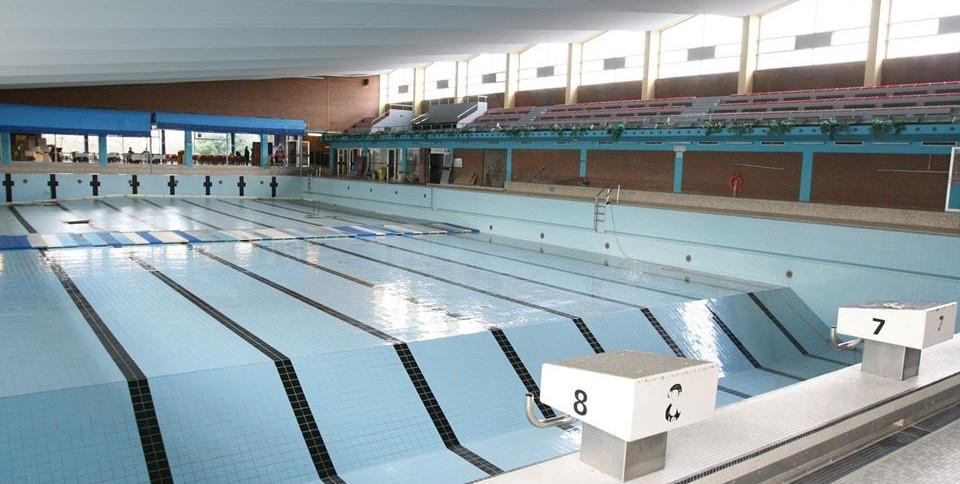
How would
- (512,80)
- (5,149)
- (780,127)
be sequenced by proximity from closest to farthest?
(780,127)
(5,149)
(512,80)

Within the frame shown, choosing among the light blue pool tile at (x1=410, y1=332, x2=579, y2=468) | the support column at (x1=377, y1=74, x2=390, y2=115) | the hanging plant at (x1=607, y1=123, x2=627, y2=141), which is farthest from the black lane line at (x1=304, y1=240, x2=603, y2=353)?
the support column at (x1=377, y1=74, x2=390, y2=115)

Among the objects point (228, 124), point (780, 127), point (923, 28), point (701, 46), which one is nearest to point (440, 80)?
point (228, 124)

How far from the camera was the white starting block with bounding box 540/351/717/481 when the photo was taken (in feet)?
4.63

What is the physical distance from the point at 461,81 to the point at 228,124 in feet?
26.4

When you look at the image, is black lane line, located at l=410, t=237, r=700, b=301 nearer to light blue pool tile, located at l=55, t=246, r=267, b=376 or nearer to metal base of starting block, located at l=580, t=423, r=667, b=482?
light blue pool tile, located at l=55, t=246, r=267, b=376

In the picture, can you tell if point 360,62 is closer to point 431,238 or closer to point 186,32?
point 431,238

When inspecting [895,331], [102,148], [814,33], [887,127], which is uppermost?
[814,33]

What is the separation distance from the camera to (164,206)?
17.3 meters

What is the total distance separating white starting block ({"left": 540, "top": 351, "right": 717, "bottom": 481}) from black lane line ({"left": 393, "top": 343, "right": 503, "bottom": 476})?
279cm

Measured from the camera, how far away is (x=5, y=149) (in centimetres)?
1808

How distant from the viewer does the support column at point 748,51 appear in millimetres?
14523

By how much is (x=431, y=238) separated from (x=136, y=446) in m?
9.13

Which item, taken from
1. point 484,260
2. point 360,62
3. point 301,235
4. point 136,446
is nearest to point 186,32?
point 301,235

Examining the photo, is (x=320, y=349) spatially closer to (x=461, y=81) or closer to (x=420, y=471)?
(x=420, y=471)
